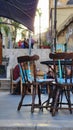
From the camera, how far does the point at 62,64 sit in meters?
7.83

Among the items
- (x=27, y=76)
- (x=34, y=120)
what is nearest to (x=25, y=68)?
(x=27, y=76)

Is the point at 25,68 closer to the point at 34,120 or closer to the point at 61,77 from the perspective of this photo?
the point at 61,77

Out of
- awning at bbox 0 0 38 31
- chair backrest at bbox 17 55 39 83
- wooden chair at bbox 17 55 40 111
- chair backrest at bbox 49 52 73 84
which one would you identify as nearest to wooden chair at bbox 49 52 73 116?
chair backrest at bbox 49 52 73 84

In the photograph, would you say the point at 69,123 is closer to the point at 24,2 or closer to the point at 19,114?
the point at 19,114

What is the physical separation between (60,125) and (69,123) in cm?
24

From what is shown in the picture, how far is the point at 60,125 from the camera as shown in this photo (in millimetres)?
6195

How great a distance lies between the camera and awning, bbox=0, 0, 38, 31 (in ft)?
A: 34.0

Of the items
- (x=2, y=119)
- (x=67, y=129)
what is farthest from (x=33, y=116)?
(x=67, y=129)

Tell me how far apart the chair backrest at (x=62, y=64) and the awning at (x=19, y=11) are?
2854 mm

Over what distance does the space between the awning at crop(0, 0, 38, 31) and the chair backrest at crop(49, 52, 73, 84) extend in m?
2.85

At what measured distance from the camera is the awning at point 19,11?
10.4 metres

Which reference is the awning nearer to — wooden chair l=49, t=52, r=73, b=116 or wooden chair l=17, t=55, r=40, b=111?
wooden chair l=17, t=55, r=40, b=111

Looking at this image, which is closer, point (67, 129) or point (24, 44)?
point (67, 129)

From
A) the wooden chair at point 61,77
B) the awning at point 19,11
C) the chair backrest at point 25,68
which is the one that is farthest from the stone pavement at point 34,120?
the awning at point 19,11
